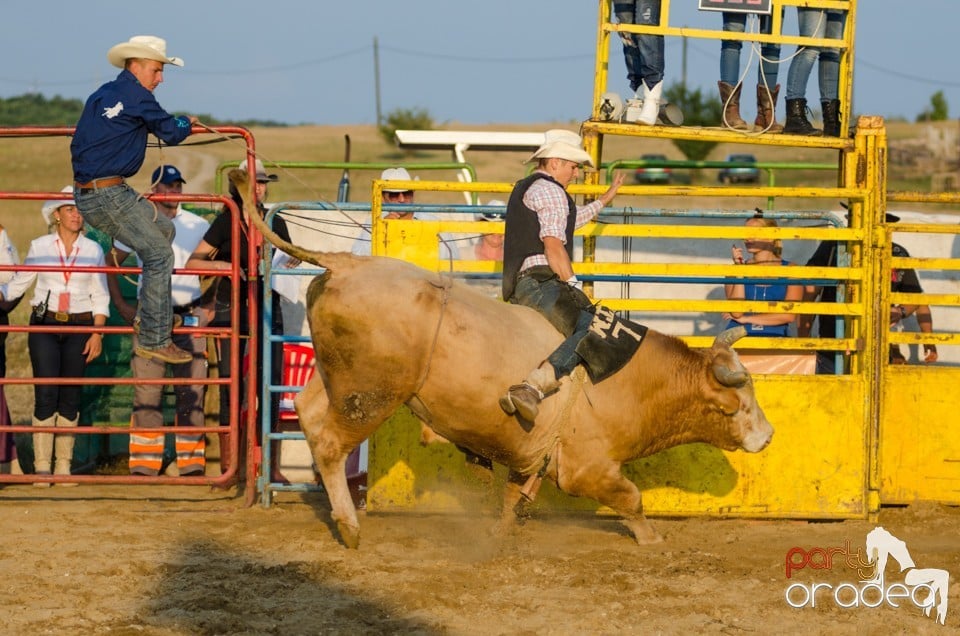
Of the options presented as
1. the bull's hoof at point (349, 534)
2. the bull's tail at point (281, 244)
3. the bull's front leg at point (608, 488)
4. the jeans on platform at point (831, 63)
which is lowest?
the bull's hoof at point (349, 534)

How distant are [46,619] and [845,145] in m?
5.84

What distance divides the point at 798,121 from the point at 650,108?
1089mm

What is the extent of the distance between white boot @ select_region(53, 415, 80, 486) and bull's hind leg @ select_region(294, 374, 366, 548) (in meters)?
2.71

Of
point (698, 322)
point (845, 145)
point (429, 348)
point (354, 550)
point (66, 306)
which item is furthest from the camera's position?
point (698, 322)

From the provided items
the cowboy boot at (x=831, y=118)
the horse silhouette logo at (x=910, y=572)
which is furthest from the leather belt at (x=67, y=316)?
the horse silhouette logo at (x=910, y=572)

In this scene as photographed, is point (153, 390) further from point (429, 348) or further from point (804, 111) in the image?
point (804, 111)

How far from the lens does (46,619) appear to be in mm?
5168

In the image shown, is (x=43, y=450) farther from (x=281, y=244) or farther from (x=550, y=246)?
(x=550, y=246)

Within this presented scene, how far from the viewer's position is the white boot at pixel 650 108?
26.7 feet

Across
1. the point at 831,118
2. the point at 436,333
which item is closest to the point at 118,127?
the point at 436,333

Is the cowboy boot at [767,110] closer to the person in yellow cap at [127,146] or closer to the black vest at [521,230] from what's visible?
the black vest at [521,230]

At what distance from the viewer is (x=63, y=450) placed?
8.58 metres

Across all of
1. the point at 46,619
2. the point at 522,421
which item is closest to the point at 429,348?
the point at 522,421

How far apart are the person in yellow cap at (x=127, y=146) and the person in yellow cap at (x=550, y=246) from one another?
7.00ft
